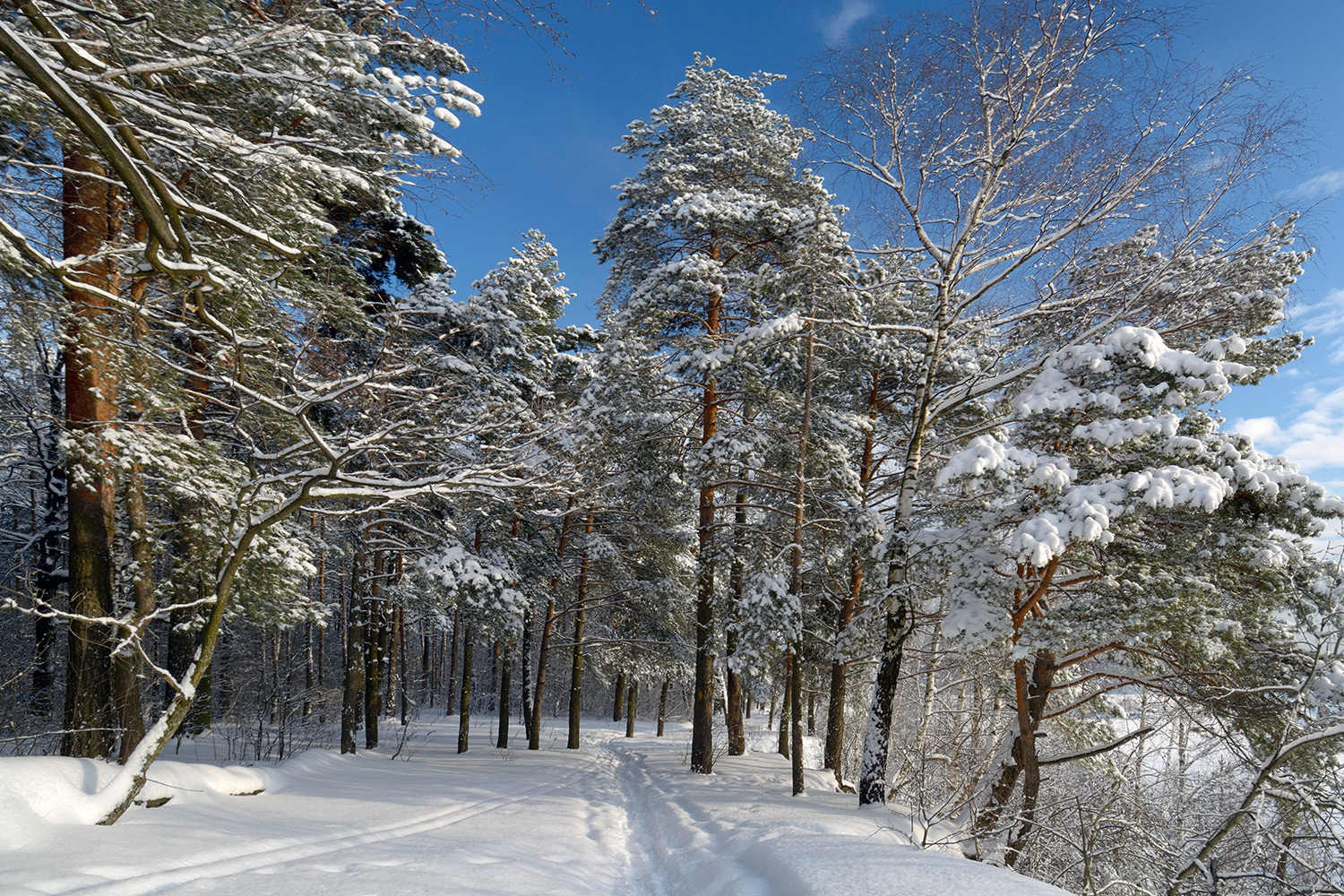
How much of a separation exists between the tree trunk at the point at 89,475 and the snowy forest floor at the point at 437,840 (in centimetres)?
117

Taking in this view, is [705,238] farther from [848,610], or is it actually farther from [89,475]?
[89,475]

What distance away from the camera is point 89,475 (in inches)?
252

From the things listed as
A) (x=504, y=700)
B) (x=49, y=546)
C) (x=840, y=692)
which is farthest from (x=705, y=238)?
(x=49, y=546)

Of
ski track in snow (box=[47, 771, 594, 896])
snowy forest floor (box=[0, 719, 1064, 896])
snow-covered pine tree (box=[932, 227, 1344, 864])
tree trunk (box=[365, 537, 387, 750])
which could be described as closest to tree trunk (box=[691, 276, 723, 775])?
snowy forest floor (box=[0, 719, 1064, 896])

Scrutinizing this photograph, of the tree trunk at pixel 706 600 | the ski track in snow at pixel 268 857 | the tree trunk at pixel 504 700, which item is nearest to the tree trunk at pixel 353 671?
the tree trunk at pixel 504 700

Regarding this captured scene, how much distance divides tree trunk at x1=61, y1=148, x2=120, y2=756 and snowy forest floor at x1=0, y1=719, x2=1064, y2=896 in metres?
1.17

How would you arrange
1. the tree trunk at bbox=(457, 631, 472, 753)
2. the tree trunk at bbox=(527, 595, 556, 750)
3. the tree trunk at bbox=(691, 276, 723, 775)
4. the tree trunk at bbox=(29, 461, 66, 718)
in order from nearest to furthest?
the tree trunk at bbox=(691, 276, 723, 775), the tree trunk at bbox=(29, 461, 66, 718), the tree trunk at bbox=(457, 631, 472, 753), the tree trunk at bbox=(527, 595, 556, 750)

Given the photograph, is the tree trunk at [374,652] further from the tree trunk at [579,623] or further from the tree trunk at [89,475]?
the tree trunk at [89,475]

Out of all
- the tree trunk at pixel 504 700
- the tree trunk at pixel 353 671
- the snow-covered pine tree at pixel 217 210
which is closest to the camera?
the snow-covered pine tree at pixel 217 210

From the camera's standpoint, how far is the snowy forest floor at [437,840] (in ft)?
13.3

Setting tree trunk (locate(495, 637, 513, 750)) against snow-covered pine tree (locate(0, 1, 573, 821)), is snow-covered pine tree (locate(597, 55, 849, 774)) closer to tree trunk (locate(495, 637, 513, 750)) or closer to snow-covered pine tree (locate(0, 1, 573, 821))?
snow-covered pine tree (locate(0, 1, 573, 821))

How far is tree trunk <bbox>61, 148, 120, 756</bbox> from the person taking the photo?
6.19 metres

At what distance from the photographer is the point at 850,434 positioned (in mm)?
11203

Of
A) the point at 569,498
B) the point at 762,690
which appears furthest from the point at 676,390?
the point at 762,690
